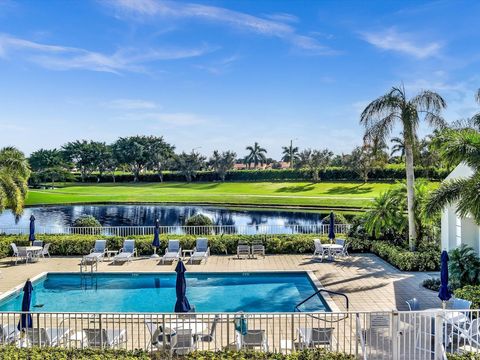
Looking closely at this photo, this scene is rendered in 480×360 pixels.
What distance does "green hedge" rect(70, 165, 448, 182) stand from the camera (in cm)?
6112

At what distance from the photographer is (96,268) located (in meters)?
18.6

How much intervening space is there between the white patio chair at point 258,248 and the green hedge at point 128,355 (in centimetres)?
1237

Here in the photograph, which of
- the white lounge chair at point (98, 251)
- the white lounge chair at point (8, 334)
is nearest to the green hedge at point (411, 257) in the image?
the white lounge chair at point (98, 251)

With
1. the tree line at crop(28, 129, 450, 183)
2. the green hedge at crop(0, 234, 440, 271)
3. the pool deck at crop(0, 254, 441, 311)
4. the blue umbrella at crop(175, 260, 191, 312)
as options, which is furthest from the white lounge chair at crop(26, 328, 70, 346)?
the tree line at crop(28, 129, 450, 183)

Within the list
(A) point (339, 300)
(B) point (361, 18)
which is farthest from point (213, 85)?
(A) point (339, 300)

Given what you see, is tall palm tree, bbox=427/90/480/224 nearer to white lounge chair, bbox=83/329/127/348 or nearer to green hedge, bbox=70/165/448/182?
white lounge chair, bbox=83/329/127/348

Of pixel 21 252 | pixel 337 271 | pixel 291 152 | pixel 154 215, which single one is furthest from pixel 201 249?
pixel 291 152

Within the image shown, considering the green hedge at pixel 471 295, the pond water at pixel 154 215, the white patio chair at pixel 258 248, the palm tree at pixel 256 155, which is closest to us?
the green hedge at pixel 471 295

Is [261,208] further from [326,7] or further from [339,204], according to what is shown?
[326,7]

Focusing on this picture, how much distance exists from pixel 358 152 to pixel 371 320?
57.9 m

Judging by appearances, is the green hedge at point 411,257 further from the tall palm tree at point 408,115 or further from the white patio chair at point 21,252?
the white patio chair at point 21,252

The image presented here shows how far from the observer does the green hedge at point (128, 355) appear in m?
7.87

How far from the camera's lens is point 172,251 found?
2064cm

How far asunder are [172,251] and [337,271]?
25.8 feet
